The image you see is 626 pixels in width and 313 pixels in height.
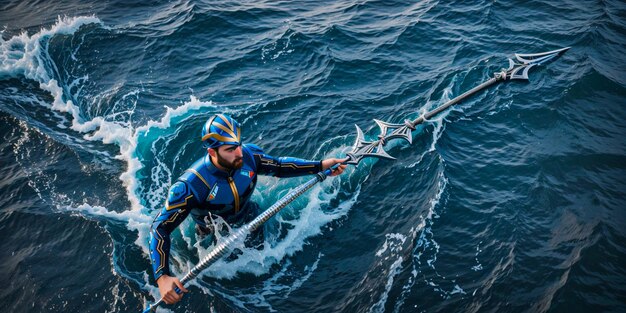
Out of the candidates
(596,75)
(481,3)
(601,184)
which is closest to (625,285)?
(601,184)

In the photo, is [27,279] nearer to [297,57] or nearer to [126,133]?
[126,133]

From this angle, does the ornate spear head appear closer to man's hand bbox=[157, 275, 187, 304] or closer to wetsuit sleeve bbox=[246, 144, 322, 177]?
wetsuit sleeve bbox=[246, 144, 322, 177]

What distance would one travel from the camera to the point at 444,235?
23.5ft

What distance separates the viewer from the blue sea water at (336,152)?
6.51 m

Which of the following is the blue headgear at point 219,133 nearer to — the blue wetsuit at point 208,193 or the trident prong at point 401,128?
the blue wetsuit at point 208,193

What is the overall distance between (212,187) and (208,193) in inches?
4.2

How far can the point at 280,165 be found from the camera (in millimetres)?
6949

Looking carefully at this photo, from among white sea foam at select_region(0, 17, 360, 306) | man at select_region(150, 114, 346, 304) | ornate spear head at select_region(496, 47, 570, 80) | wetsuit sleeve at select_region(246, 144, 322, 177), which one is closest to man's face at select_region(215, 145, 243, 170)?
man at select_region(150, 114, 346, 304)

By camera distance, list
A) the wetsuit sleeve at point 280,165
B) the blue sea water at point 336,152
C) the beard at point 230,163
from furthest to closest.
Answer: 1. the wetsuit sleeve at point 280,165
2. the blue sea water at point 336,152
3. the beard at point 230,163

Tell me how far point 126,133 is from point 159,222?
514 cm

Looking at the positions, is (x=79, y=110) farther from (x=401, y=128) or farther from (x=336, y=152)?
(x=401, y=128)

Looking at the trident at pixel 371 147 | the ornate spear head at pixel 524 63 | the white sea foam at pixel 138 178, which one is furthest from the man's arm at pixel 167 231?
the ornate spear head at pixel 524 63

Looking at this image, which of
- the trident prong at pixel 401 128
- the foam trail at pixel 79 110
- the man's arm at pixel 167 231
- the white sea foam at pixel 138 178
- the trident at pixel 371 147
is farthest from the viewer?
the trident prong at pixel 401 128

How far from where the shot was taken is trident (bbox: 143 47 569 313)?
18.6 ft
